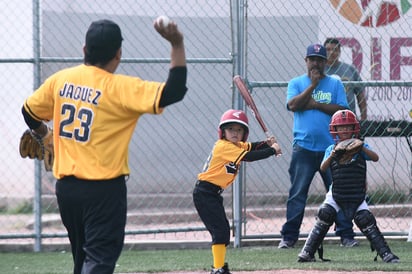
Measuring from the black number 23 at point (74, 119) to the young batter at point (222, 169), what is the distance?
9.21 ft

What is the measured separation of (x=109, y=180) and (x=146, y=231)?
183 inches

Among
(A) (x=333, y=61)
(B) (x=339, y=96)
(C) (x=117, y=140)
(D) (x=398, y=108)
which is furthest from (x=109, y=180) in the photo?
(D) (x=398, y=108)

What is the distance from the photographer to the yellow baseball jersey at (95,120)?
196 inches

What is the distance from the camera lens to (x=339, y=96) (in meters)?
9.20

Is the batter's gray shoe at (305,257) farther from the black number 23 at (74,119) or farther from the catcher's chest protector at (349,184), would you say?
the black number 23 at (74,119)

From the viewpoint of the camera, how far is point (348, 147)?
25.6 feet

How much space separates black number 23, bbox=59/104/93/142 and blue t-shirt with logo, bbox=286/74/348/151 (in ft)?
14.5

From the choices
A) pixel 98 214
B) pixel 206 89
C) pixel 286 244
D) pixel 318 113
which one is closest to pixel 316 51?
pixel 318 113

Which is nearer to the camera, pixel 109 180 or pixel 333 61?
pixel 109 180

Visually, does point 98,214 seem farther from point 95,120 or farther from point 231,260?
point 231,260

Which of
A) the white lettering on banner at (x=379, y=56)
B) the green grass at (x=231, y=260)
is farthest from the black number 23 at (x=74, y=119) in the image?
the white lettering on banner at (x=379, y=56)

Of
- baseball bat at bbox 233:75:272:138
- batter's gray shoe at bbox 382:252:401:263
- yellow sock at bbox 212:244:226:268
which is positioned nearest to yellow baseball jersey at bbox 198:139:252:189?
baseball bat at bbox 233:75:272:138

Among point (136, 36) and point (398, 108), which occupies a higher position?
point (136, 36)

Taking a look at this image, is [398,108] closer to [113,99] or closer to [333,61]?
[333,61]
